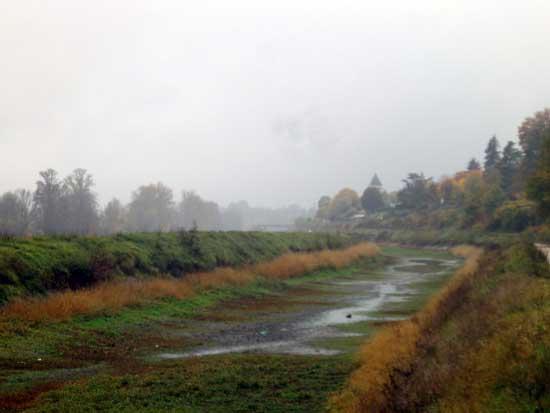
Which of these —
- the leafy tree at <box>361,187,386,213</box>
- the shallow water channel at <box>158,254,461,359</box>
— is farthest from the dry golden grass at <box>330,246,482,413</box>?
the leafy tree at <box>361,187,386,213</box>

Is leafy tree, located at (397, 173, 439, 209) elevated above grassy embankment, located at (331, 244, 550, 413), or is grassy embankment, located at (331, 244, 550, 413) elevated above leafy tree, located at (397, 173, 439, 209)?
leafy tree, located at (397, 173, 439, 209)

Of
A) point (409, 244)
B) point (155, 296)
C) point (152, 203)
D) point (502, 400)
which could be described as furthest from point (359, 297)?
point (152, 203)

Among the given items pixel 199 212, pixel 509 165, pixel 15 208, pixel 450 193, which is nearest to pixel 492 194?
pixel 509 165

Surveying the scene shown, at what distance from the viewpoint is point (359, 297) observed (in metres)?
33.0

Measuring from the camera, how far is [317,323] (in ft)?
75.7

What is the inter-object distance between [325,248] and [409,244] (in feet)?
138

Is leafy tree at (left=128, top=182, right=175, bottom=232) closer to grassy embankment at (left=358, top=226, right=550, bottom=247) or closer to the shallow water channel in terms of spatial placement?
grassy embankment at (left=358, top=226, right=550, bottom=247)

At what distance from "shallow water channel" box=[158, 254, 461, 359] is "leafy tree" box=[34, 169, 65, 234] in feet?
116

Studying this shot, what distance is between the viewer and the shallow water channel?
17.7 metres

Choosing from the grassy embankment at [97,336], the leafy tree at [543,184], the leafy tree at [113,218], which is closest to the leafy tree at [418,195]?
the leafy tree at [113,218]

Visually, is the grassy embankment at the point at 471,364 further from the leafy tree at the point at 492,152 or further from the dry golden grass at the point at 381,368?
the leafy tree at the point at 492,152

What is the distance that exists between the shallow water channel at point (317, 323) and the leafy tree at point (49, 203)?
35.5 m

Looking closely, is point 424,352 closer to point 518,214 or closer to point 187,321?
point 187,321

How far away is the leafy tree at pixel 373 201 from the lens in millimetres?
151625
